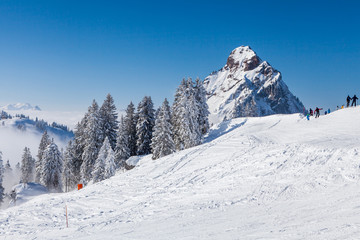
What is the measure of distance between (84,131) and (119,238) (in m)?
37.5

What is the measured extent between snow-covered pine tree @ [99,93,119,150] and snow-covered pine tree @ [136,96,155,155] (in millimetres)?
5201

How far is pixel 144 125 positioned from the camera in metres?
42.6

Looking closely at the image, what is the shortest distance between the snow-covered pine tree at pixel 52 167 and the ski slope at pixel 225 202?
1407 inches

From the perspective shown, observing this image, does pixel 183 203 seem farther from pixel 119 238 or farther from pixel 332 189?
pixel 332 189

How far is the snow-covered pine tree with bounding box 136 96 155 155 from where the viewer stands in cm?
4272

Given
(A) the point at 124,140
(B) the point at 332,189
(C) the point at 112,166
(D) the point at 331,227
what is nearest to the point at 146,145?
(A) the point at 124,140

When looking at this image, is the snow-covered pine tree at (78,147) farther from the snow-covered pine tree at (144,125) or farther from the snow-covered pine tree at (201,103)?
the snow-covered pine tree at (201,103)

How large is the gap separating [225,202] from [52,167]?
47.9 meters

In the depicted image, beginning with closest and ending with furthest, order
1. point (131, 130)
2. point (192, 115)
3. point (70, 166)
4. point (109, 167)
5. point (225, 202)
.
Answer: point (225, 202) → point (109, 167) → point (192, 115) → point (131, 130) → point (70, 166)

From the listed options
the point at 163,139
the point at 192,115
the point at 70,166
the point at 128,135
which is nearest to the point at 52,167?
the point at 70,166

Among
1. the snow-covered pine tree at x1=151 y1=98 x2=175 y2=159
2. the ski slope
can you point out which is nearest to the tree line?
the snow-covered pine tree at x1=151 y1=98 x2=175 y2=159

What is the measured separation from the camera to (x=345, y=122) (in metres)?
26.0

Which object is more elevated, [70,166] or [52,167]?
[52,167]

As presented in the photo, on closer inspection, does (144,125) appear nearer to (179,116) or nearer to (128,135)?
(128,135)
